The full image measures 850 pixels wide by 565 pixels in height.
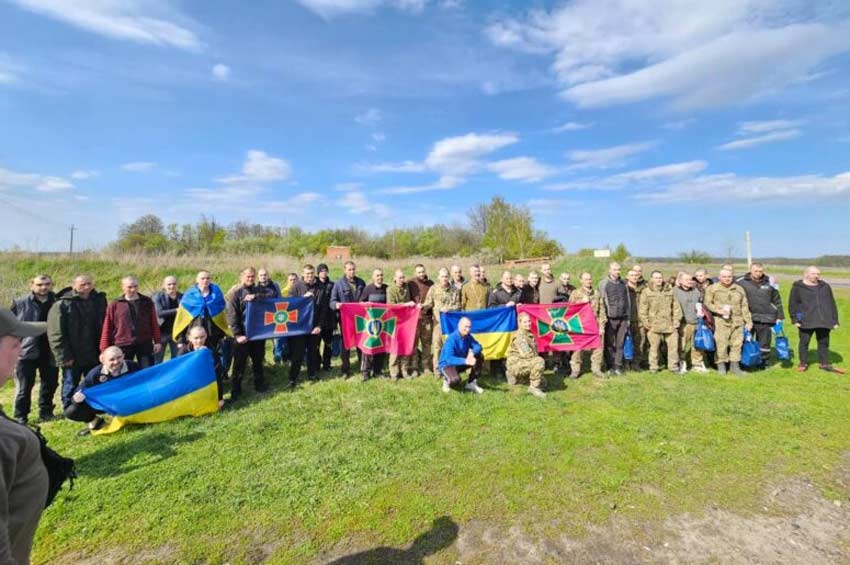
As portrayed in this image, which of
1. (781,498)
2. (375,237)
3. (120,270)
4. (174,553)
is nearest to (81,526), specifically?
(174,553)

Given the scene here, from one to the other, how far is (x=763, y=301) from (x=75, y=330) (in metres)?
12.6

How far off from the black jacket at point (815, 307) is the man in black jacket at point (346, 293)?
873 cm

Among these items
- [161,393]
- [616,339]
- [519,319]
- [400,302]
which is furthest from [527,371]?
[161,393]

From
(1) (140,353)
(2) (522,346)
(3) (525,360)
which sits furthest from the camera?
(2) (522,346)

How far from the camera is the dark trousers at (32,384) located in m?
6.54

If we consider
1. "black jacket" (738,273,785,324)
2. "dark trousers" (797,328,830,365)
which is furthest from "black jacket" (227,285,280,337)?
"dark trousers" (797,328,830,365)

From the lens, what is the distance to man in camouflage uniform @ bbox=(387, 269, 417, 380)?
332 inches

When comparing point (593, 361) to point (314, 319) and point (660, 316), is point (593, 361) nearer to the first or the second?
point (660, 316)

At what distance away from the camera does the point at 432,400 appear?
23.2 feet

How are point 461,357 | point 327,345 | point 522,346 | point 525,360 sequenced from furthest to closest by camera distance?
point 327,345, point 522,346, point 525,360, point 461,357

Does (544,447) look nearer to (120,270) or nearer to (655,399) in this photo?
(655,399)

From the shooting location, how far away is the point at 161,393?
6.13 metres

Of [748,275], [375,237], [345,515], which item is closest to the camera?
[345,515]

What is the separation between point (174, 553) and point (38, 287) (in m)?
5.48
